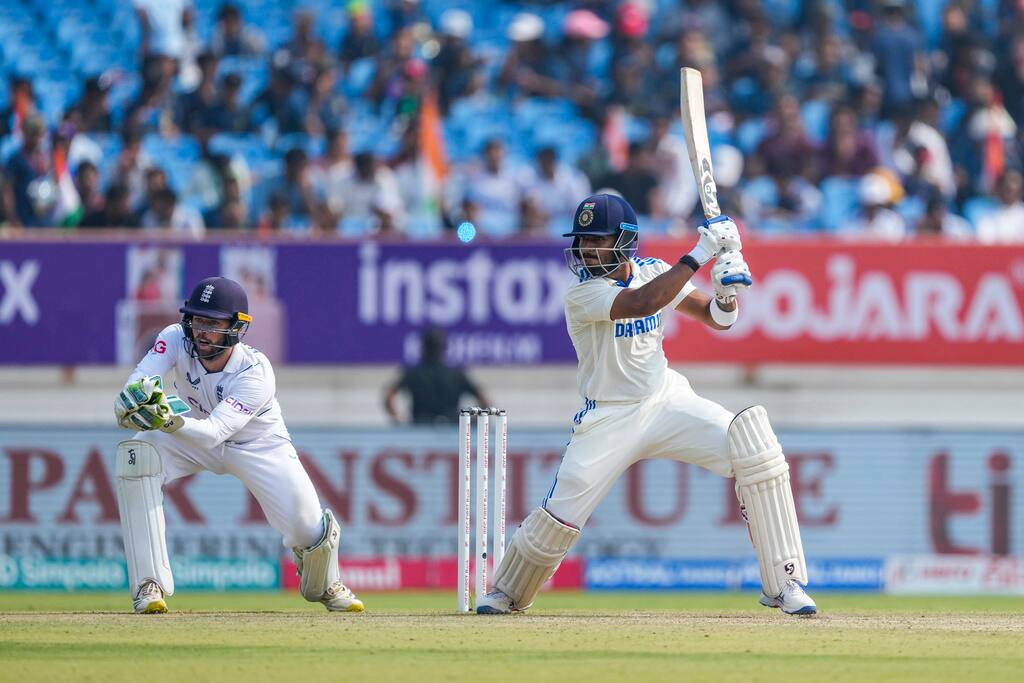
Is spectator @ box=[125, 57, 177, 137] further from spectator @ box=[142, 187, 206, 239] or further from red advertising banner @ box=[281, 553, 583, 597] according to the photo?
red advertising banner @ box=[281, 553, 583, 597]

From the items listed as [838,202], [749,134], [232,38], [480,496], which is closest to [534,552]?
[480,496]

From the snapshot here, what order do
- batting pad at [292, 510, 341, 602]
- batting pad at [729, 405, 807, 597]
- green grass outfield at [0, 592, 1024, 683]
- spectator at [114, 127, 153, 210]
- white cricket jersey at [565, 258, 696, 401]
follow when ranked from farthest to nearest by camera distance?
spectator at [114, 127, 153, 210] < batting pad at [292, 510, 341, 602] < white cricket jersey at [565, 258, 696, 401] < batting pad at [729, 405, 807, 597] < green grass outfield at [0, 592, 1024, 683]

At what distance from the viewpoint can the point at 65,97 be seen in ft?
56.3

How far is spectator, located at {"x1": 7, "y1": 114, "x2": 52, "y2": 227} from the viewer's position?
49.4 feet

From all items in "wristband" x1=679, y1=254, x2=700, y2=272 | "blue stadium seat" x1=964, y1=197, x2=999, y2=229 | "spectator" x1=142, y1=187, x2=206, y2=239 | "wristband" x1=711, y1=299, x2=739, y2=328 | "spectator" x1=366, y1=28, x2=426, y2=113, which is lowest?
"wristband" x1=711, y1=299, x2=739, y2=328

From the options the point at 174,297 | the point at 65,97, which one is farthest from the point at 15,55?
the point at 174,297

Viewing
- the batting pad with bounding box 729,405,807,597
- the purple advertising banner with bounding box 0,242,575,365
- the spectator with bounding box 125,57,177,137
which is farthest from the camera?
the spectator with bounding box 125,57,177,137

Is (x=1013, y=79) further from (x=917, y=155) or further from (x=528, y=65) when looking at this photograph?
(x=528, y=65)

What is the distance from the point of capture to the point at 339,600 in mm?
8945

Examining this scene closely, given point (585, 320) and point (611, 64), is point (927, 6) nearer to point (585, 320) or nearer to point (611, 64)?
point (611, 64)

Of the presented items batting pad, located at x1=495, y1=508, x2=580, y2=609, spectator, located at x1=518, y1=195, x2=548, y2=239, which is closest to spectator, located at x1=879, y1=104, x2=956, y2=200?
spectator, located at x1=518, y1=195, x2=548, y2=239

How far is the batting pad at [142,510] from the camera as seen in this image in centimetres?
832

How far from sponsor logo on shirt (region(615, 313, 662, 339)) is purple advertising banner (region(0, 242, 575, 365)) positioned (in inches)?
259

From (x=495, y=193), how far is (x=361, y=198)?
1.22 metres
